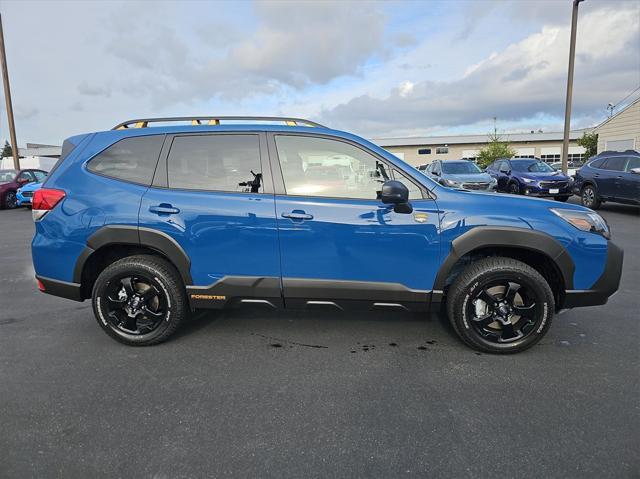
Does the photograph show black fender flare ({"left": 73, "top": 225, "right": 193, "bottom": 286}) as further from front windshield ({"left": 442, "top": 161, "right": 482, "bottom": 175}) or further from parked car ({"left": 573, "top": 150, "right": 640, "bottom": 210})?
front windshield ({"left": 442, "top": 161, "right": 482, "bottom": 175})

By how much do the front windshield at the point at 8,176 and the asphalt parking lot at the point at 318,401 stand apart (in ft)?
50.3

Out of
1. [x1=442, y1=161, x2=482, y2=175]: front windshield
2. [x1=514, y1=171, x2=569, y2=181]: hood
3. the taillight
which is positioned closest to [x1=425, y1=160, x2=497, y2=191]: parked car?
[x1=442, y1=161, x2=482, y2=175]: front windshield

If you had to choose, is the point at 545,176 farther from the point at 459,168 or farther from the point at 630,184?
the point at 630,184

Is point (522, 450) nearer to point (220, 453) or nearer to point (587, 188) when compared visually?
point (220, 453)

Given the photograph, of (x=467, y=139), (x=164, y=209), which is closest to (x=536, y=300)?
(x=164, y=209)

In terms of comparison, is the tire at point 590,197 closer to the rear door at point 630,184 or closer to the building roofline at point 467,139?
the rear door at point 630,184

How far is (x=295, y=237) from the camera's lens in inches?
127

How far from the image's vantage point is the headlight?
324 cm

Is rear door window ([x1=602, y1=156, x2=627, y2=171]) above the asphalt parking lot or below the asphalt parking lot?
above

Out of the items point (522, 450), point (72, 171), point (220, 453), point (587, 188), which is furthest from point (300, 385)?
point (587, 188)

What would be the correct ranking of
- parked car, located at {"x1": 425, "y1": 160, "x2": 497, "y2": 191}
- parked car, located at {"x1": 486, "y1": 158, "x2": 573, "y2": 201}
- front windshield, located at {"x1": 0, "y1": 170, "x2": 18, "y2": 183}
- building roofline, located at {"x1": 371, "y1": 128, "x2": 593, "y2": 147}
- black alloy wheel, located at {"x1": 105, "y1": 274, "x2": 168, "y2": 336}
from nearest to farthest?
1. black alloy wheel, located at {"x1": 105, "y1": 274, "x2": 168, "y2": 336}
2. parked car, located at {"x1": 425, "y1": 160, "x2": 497, "y2": 191}
3. parked car, located at {"x1": 486, "y1": 158, "x2": 573, "y2": 201}
4. front windshield, located at {"x1": 0, "y1": 170, "x2": 18, "y2": 183}
5. building roofline, located at {"x1": 371, "y1": 128, "x2": 593, "y2": 147}

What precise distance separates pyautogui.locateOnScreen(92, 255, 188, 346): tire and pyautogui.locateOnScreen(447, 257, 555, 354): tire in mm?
2248

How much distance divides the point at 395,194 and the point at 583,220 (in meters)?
1.51

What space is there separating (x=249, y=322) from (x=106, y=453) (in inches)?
75.7
